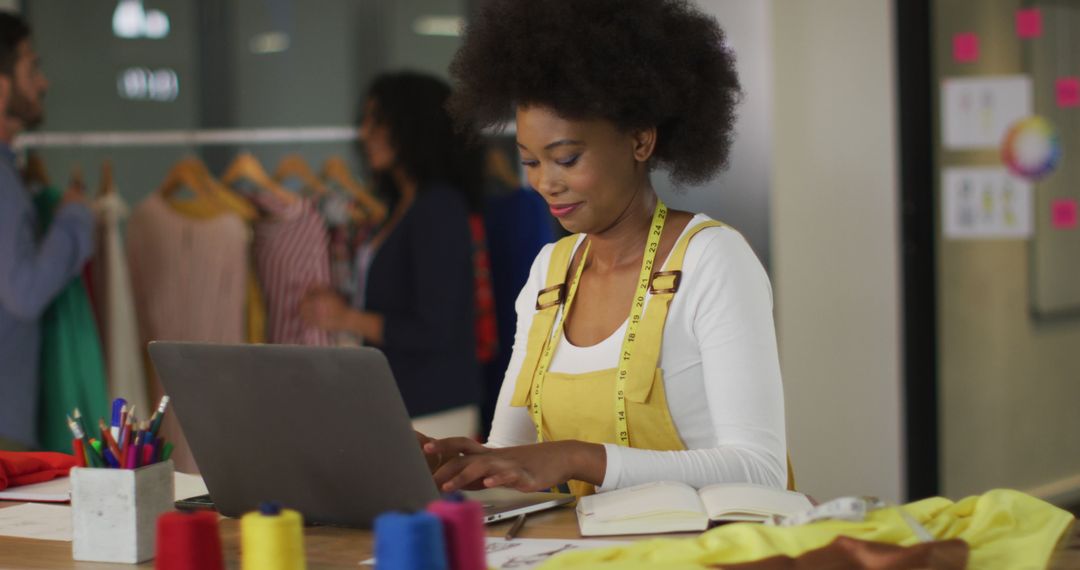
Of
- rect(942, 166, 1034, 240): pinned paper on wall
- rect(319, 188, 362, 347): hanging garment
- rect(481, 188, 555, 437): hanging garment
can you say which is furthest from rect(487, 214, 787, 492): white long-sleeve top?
rect(942, 166, 1034, 240): pinned paper on wall

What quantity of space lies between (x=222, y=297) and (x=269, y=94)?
1186 mm

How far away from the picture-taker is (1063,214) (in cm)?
450

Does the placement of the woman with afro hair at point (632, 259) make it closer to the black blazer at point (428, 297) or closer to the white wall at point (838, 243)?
the black blazer at point (428, 297)

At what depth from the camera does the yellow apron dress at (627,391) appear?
216cm

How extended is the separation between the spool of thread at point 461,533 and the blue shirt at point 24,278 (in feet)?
9.10

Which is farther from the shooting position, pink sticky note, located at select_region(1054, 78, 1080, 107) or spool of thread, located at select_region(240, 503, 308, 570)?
pink sticky note, located at select_region(1054, 78, 1080, 107)

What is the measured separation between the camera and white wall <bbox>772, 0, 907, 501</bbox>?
14.9ft

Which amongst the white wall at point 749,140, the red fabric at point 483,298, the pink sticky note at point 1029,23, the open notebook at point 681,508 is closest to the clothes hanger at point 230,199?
the red fabric at point 483,298

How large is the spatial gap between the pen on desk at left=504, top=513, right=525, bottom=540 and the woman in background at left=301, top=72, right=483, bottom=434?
2.19 m

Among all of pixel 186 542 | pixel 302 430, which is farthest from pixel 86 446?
pixel 186 542

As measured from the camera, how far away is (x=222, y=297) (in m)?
4.20

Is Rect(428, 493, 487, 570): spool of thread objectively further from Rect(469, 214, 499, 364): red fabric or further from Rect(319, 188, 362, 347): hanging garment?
Rect(319, 188, 362, 347): hanging garment

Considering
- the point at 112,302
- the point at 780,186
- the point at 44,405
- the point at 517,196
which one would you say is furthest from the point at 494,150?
the point at 44,405

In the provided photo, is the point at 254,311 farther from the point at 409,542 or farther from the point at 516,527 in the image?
the point at 409,542
